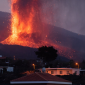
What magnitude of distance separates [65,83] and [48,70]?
44581 millimetres

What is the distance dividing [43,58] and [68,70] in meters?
27.4

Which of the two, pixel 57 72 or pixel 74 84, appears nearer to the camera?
pixel 74 84

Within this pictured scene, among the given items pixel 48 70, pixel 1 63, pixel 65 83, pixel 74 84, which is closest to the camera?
pixel 65 83

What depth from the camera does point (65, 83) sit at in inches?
882

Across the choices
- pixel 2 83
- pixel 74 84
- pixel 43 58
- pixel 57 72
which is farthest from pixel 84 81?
pixel 43 58

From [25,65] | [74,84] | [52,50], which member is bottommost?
[74,84]

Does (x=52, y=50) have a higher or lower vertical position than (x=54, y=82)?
higher

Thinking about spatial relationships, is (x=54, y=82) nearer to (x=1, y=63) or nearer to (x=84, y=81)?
(x=84, y=81)

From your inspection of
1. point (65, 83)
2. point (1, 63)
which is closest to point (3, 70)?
point (1, 63)

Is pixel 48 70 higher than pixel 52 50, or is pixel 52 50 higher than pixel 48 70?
pixel 52 50

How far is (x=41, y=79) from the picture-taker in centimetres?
2086

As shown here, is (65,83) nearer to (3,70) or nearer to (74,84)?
(74,84)

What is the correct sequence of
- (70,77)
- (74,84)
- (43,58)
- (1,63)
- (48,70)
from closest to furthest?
(74,84) → (70,77) → (48,70) → (1,63) → (43,58)

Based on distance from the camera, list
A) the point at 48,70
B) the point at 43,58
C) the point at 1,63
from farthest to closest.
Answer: the point at 43,58 → the point at 1,63 → the point at 48,70
